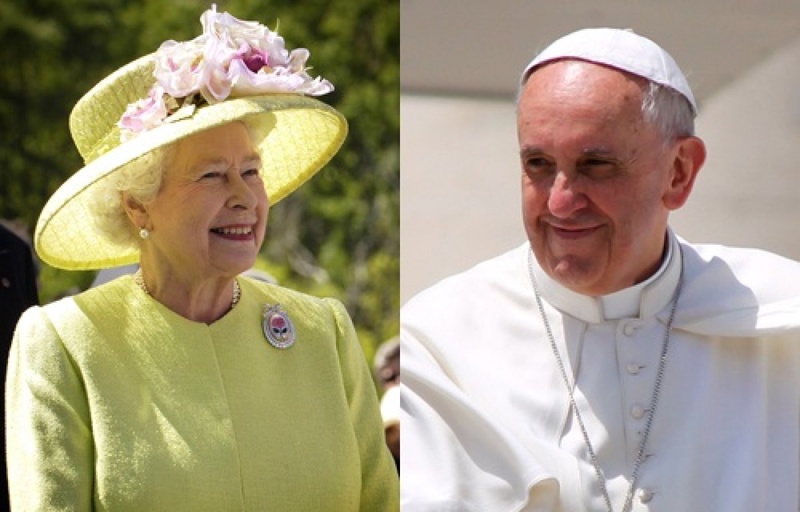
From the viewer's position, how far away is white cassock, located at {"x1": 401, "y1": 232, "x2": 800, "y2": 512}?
3.03 meters

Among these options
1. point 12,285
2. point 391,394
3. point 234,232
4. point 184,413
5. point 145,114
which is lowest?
point 391,394

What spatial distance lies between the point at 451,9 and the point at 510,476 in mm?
866

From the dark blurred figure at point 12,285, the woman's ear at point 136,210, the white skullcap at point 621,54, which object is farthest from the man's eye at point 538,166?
the dark blurred figure at point 12,285

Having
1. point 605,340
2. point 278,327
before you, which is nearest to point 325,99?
point 278,327

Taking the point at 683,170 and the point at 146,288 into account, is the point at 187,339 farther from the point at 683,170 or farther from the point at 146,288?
the point at 683,170

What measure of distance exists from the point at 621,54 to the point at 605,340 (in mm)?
566

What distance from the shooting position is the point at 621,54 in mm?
2965

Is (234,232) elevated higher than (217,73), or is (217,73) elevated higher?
(217,73)

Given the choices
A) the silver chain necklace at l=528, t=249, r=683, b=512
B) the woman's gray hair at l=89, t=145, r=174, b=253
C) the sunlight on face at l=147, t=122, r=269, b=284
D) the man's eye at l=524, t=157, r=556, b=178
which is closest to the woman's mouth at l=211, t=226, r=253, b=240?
the sunlight on face at l=147, t=122, r=269, b=284

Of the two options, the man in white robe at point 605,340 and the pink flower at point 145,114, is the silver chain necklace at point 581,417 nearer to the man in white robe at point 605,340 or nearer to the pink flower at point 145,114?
the man in white robe at point 605,340

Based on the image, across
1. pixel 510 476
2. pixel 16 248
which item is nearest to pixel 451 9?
pixel 510 476

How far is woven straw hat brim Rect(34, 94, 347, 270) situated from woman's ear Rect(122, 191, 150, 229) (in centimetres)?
8

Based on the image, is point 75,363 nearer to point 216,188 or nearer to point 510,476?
point 216,188

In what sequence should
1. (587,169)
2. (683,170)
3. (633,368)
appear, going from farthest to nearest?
1. (633,368)
2. (683,170)
3. (587,169)
